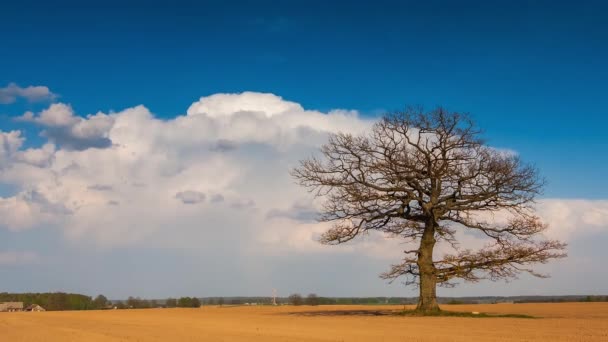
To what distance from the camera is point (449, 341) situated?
17594 millimetres

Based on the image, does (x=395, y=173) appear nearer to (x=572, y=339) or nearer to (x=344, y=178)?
(x=344, y=178)

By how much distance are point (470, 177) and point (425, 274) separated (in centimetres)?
564

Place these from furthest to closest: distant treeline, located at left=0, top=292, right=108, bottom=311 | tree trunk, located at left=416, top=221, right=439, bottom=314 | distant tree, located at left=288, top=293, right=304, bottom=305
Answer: distant treeline, located at left=0, top=292, right=108, bottom=311 → distant tree, located at left=288, top=293, right=304, bottom=305 → tree trunk, located at left=416, top=221, right=439, bottom=314

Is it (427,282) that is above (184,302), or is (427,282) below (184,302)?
above

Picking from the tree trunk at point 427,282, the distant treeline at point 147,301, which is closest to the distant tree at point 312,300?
the distant treeline at point 147,301

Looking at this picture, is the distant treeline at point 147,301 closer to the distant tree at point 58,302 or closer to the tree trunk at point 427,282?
the distant tree at point 58,302

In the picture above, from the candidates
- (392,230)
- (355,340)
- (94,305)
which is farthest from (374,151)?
(94,305)

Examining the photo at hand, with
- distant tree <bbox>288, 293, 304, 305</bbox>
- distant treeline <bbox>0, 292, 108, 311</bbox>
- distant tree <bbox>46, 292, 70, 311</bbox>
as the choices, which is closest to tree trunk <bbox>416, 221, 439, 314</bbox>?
distant tree <bbox>288, 293, 304, 305</bbox>

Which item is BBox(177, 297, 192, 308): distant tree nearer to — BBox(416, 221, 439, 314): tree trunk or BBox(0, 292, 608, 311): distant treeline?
BBox(0, 292, 608, 311): distant treeline

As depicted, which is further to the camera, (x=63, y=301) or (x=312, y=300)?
(x=63, y=301)

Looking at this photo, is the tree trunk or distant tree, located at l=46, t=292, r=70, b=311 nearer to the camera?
the tree trunk

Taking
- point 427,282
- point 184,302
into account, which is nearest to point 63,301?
point 184,302

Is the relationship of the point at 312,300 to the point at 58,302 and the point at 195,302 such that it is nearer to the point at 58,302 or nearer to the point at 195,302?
the point at 195,302

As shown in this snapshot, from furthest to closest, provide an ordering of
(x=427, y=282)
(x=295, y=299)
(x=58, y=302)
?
(x=58, y=302) → (x=295, y=299) → (x=427, y=282)
